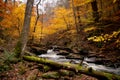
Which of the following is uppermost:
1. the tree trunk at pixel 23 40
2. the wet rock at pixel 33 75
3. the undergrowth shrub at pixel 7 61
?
the tree trunk at pixel 23 40

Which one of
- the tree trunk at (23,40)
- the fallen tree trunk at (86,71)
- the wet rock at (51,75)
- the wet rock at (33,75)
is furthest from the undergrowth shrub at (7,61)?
the wet rock at (51,75)

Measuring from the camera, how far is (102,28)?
62.4ft

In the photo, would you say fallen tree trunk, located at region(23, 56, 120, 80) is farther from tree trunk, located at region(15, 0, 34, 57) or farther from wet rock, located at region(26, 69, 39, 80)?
tree trunk, located at region(15, 0, 34, 57)

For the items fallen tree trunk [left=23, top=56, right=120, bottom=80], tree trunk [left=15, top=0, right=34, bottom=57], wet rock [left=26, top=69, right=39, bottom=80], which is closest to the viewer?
wet rock [left=26, top=69, right=39, bottom=80]

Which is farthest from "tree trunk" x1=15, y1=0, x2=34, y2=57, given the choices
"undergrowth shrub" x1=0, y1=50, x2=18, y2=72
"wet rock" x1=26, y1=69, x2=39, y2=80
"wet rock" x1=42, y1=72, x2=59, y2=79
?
"wet rock" x1=42, y1=72, x2=59, y2=79

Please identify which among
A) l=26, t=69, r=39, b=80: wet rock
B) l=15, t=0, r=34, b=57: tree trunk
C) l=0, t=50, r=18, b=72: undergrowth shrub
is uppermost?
l=15, t=0, r=34, b=57: tree trunk

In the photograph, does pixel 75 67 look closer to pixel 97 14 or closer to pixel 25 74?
pixel 25 74

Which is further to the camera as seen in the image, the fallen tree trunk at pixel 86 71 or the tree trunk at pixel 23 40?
the tree trunk at pixel 23 40

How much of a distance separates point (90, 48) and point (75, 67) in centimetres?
1029

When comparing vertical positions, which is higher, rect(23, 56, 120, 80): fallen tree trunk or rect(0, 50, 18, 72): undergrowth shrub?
rect(0, 50, 18, 72): undergrowth shrub

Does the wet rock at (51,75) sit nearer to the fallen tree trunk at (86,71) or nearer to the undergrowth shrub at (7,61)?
the fallen tree trunk at (86,71)

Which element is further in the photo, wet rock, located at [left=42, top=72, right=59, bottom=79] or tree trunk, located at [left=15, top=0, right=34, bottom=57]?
tree trunk, located at [left=15, top=0, right=34, bottom=57]

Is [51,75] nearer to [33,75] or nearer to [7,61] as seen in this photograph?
[33,75]

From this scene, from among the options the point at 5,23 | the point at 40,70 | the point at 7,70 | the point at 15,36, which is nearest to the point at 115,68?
the point at 40,70
